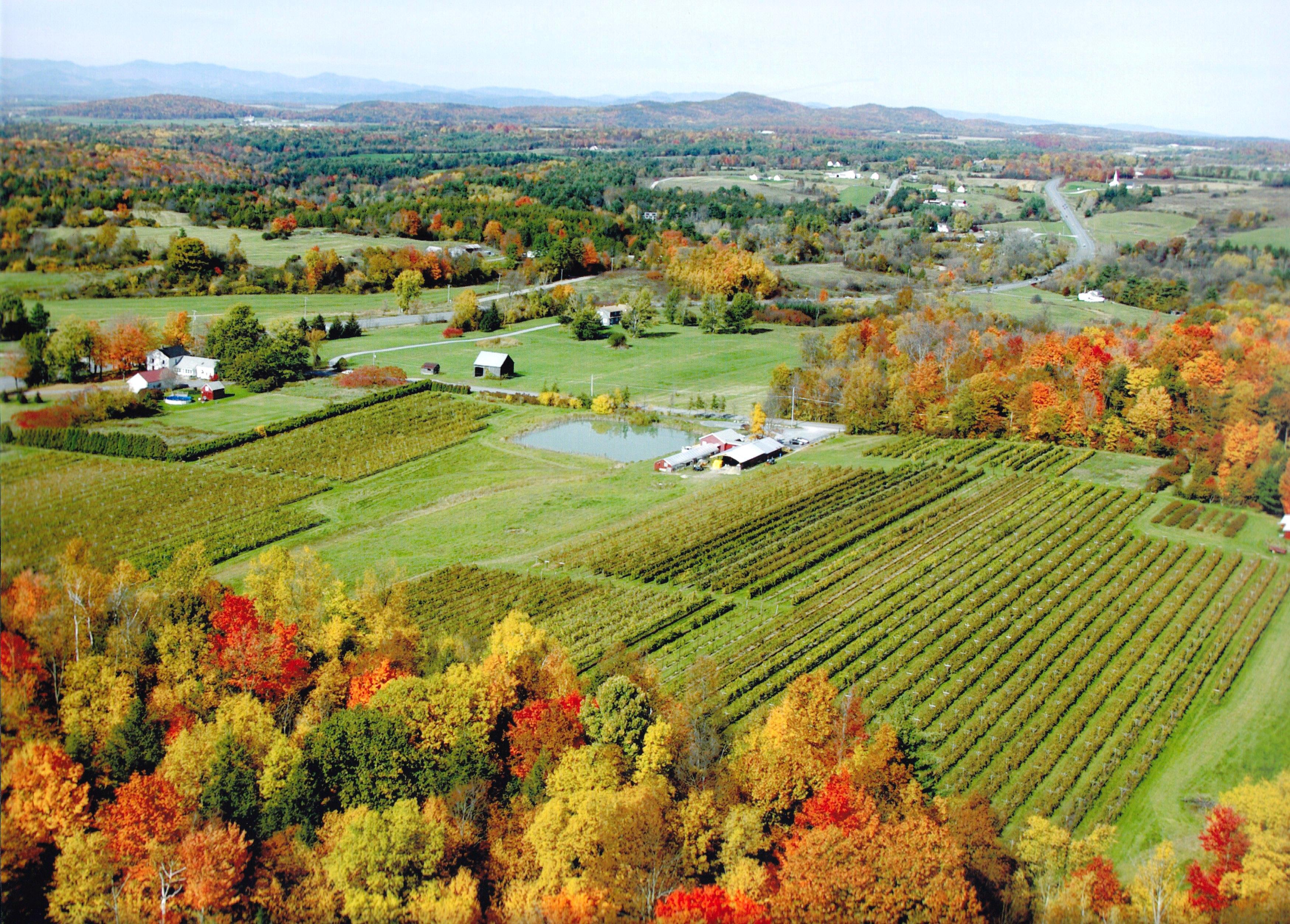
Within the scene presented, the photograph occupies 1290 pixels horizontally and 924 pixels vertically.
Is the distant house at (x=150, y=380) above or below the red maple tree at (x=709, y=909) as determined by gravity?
above

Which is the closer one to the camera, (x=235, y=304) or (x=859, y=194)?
(x=235, y=304)

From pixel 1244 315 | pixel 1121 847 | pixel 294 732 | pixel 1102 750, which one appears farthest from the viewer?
pixel 1244 315

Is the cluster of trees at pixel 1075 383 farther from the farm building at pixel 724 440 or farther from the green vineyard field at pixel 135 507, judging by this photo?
the green vineyard field at pixel 135 507

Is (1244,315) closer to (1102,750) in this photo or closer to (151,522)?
(1102,750)

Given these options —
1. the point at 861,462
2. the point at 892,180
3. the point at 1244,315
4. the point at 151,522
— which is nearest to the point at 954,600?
the point at 1244,315

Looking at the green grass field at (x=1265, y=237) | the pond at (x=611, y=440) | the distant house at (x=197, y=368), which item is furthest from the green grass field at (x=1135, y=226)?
the distant house at (x=197, y=368)

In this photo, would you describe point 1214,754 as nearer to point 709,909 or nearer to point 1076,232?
point 709,909

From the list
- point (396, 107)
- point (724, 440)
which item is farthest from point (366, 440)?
point (396, 107)
